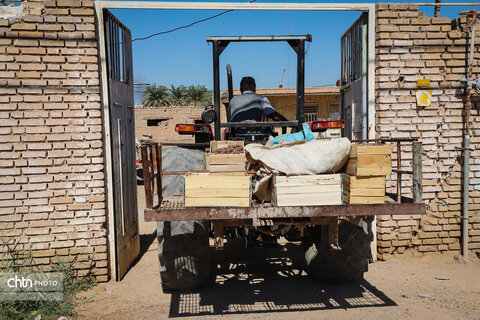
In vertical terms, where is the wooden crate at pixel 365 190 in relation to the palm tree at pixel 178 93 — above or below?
below

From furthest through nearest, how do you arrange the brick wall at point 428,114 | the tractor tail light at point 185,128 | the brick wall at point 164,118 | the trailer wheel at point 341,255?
the brick wall at point 164,118
the brick wall at point 428,114
the tractor tail light at point 185,128
the trailer wheel at point 341,255

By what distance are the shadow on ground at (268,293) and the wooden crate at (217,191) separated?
5.12 ft

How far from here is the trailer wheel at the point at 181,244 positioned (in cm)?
430

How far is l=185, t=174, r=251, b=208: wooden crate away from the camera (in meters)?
3.31

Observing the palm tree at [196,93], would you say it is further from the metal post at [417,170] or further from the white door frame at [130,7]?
the metal post at [417,170]

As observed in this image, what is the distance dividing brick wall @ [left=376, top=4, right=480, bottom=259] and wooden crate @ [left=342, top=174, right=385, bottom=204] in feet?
7.92

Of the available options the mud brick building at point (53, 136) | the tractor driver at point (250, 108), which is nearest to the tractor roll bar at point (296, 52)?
the tractor driver at point (250, 108)

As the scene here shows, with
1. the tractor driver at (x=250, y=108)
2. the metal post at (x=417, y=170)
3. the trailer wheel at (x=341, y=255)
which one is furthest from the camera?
the tractor driver at (x=250, y=108)

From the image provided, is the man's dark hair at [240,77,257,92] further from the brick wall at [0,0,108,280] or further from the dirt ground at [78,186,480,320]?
the dirt ground at [78,186,480,320]

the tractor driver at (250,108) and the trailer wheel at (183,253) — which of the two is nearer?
the trailer wheel at (183,253)

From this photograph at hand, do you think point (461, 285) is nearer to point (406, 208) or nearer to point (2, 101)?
point (406, 208)

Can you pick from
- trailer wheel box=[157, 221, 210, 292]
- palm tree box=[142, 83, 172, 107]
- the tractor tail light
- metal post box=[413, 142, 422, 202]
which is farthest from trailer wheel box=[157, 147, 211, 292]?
palm tree box=[142, 83, 172, 107]

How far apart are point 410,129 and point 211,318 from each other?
12.4 feet

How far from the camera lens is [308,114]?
79.8ft
